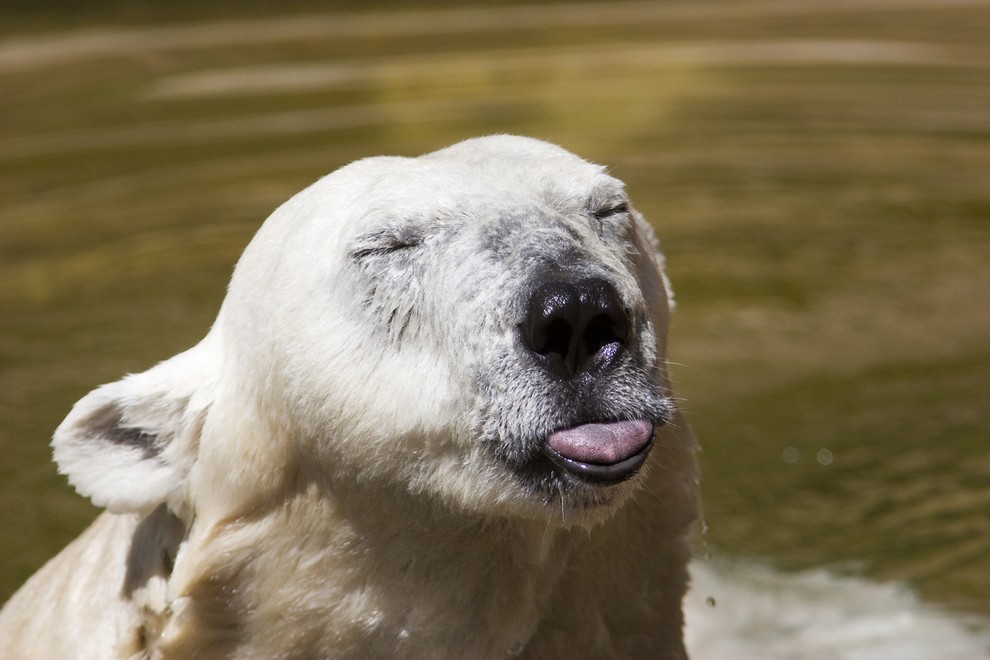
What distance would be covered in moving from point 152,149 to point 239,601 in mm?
6014

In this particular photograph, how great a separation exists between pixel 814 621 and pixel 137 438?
2.25m

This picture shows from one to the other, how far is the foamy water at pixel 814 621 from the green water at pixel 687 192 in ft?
0.48

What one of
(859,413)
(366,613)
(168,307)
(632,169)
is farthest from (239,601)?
(632,169)

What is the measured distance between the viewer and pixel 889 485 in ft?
16.1

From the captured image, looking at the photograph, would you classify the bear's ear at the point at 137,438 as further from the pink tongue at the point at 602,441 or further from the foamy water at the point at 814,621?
the foamy water at the point at 814,621

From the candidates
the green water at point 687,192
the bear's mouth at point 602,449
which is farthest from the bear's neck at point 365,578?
the green water at point 687,192

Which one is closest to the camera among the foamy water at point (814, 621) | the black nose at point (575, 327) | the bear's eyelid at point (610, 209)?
the black nose at point (575, 327)

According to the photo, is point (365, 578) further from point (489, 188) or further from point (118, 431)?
point (489, 188)

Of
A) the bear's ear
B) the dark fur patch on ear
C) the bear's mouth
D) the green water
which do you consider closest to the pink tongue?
the bear's mouth

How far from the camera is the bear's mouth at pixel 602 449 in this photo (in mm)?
2277

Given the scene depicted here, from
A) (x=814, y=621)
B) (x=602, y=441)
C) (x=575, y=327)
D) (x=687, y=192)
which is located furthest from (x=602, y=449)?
(x=687, y=192)

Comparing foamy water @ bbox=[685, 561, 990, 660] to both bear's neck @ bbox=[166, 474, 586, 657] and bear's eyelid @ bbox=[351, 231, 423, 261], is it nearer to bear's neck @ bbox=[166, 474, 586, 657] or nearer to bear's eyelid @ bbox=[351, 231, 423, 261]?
bear's neck @ bbox=[166, 474, 586, 657]

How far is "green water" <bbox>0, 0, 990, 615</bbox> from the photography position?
16.3 ft

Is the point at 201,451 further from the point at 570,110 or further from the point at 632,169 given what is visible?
the point at 570,110
